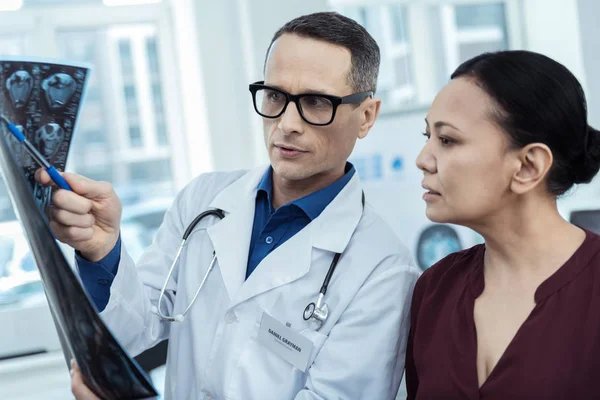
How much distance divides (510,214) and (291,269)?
0.43m

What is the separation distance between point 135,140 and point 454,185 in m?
2.62

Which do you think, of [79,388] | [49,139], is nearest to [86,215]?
[49,139]

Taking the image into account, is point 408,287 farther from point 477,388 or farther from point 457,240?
point 457,240

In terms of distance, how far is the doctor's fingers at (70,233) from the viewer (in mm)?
1041

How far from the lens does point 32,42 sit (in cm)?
321

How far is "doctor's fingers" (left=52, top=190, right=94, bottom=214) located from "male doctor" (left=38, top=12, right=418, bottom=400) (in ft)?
0.29

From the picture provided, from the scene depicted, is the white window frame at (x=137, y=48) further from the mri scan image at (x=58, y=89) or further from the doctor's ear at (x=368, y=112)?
the mri scan image at (x=58, y=89)

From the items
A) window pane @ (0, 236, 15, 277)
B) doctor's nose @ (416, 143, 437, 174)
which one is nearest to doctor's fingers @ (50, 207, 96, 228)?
doctor's nose @ (416, 143, 437, 174)

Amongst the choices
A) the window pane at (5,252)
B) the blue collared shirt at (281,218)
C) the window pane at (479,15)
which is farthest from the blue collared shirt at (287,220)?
the window pane at (479,15)

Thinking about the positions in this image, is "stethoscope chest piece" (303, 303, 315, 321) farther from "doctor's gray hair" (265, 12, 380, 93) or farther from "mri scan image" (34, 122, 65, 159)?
"mri scan image" (34, 122, 65, 159)

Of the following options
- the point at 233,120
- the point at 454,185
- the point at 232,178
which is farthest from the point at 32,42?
the point at 454,185

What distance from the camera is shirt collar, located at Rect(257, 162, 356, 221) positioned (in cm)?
142

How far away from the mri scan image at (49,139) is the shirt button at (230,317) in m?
0.50

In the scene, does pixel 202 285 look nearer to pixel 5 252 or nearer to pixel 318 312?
pixel 318 312
